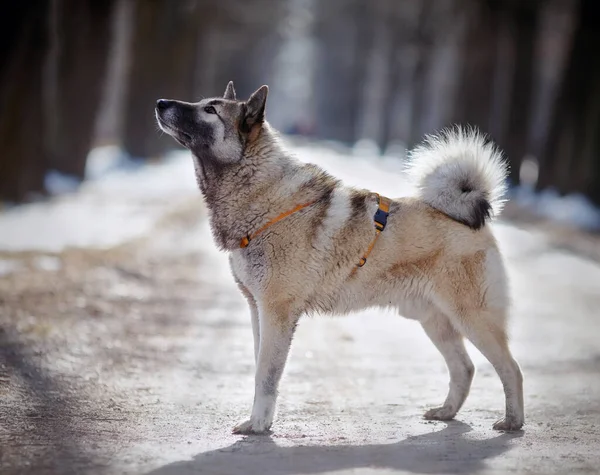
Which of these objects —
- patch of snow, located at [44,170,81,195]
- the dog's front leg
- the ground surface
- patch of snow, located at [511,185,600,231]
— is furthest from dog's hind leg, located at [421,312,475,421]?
patch of snow, located at [44,170,81,195]

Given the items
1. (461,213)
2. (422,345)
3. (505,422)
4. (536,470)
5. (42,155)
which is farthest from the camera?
(42,155)

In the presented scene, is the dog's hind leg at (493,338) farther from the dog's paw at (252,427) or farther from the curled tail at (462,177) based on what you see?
the dog's paw at (252,427)

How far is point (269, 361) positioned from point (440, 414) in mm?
1248

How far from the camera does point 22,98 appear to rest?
16.6m

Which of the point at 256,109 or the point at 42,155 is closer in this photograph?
the point at 256,109

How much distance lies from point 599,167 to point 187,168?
658 inches

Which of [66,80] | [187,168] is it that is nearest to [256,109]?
[66,80]

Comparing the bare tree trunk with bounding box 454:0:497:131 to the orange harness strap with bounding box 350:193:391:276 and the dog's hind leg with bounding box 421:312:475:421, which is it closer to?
the dog's hind leg with bounding box 421:312:475:421

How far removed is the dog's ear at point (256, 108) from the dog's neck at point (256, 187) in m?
0.14

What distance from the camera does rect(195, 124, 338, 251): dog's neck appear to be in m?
6.00

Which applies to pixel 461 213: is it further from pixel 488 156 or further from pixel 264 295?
pixel 264 295

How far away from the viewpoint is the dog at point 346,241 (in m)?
5.77

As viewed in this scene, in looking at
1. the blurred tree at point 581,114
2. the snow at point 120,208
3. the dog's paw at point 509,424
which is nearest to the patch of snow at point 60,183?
the snow at point 120,208

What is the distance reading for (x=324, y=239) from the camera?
589 cm
